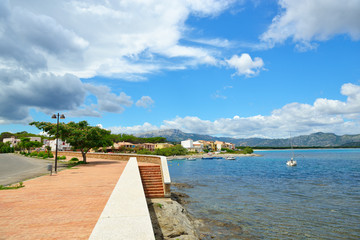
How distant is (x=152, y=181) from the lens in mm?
15180

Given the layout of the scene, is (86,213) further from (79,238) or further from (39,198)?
(39,198)

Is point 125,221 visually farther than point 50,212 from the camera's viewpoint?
No

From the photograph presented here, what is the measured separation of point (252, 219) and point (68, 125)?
23400 millimetres

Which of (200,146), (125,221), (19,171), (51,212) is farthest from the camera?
(200,146)

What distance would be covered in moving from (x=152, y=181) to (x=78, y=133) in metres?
14.5

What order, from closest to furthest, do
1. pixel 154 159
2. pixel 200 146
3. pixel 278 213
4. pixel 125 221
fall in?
1. pixel 125 221
2. pixel 278 213
3. pixel 154 159
4. pixel 200 146

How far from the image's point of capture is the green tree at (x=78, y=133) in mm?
25359

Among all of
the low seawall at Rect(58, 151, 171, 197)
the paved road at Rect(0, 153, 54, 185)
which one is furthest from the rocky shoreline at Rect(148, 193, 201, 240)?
the paved road at Rect(0, 153, 54, 185)

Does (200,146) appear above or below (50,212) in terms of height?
below

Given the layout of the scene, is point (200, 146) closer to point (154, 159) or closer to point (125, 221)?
point (154, 159)

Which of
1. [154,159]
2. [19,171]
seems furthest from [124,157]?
[19,171]

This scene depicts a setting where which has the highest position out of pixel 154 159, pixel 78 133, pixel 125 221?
pixel 78 133

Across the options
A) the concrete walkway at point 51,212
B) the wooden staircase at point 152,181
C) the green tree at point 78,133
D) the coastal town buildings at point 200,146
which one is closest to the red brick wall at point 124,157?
the wooden staircase at point 152,181

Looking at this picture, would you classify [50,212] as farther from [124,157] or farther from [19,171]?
[124,157]
